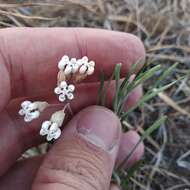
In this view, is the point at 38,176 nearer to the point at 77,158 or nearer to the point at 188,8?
the point at 77,158

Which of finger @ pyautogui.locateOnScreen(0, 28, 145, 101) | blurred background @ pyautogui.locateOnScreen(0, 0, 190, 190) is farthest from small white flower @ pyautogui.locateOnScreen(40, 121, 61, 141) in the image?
blurred background @ pyautogui.locateOnScreen(0, 0, 190, 190)

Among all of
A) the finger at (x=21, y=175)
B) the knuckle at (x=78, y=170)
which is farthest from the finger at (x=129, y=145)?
the knuckle at (x=78, y=170)

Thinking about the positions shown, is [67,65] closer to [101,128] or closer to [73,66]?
[73,66]

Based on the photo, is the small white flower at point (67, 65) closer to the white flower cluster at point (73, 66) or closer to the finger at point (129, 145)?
the white flower cluster at point (73, 66)

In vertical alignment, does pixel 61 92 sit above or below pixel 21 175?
above

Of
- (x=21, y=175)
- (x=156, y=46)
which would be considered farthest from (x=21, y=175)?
(x=156, y=46)

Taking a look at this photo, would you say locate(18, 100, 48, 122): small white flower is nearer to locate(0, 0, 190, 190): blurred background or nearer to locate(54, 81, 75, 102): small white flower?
locate(54, 81, 75, 102): small white flower

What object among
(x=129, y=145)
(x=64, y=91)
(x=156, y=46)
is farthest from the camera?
(x=156, y=46)
